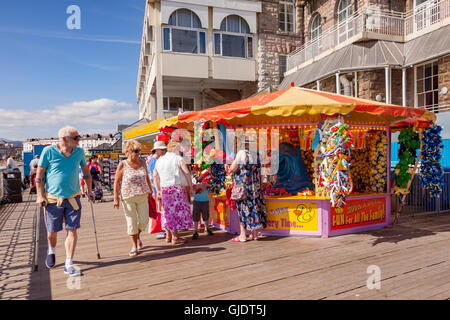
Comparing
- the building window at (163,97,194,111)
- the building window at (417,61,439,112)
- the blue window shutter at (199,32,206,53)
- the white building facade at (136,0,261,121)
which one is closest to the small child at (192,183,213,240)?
the white building facade at (136,0,261,121)

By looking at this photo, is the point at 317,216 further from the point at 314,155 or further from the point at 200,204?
the point at 200,204

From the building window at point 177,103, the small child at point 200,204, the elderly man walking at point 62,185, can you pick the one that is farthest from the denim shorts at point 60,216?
the building window at point 177,103

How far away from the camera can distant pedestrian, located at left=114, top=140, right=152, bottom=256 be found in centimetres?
490

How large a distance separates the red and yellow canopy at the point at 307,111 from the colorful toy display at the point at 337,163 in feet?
1.22

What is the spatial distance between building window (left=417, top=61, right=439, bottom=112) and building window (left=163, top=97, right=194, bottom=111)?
13.3 metres

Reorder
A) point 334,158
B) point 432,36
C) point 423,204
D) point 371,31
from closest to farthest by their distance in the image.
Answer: point 334,158 → point 423,204 → point 432,36 → point 371,31

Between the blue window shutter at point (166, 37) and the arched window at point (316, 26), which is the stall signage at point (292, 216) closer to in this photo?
the blue window shutter at point (166, 37)

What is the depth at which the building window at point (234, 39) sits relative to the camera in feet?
59.9

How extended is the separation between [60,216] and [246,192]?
2.94 m

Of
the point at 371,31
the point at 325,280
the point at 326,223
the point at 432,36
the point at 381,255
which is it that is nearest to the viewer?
the point at 325,280
